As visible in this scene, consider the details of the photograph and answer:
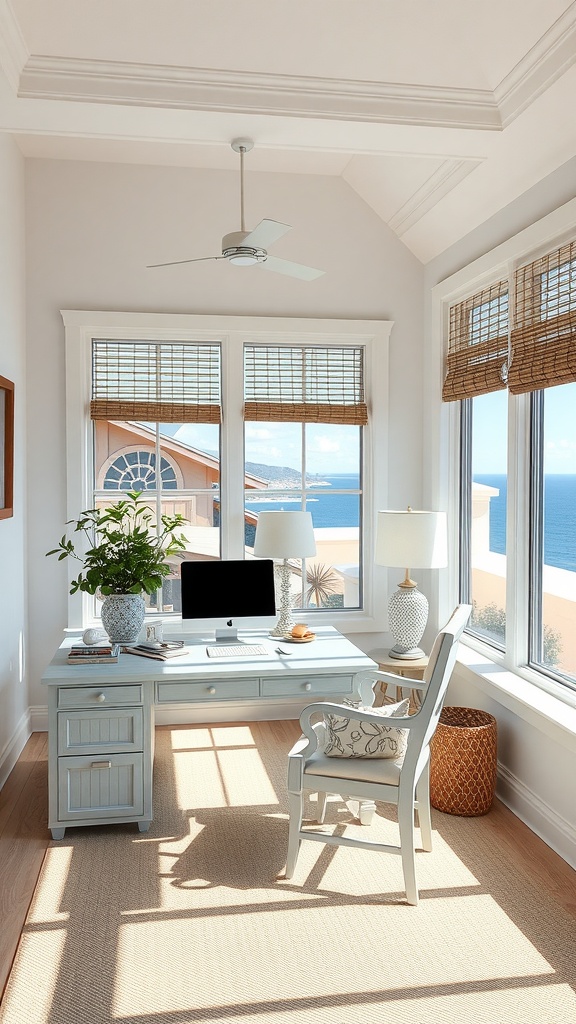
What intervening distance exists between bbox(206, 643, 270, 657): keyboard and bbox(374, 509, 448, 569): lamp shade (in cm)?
80

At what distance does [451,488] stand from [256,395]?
1284 mm

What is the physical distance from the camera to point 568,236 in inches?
120

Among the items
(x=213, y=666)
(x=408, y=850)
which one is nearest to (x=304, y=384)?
(x=213, y=666)

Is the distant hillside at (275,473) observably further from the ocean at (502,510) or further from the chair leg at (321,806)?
the chair leg at (321,806)

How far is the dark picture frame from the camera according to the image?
12.0ft

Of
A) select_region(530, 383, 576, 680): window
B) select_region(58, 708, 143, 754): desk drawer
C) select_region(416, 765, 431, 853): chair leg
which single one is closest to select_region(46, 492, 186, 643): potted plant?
select_region(58, 708, 143, 754): desk drawer

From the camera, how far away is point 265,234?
304cm

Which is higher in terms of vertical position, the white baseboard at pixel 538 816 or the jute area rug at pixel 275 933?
the white baseboard at pixel 538 816

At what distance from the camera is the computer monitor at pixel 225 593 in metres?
3.76

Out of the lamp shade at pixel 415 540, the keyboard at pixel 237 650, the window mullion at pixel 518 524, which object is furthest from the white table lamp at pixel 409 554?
the keyboard at pixel 237 650

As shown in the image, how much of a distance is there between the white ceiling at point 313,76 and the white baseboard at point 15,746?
287 cm

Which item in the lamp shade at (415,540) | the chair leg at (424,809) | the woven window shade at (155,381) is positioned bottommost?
the chair leg at (424,809)

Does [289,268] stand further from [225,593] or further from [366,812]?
[366,812]

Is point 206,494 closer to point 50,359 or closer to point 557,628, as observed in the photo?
point 50,359
